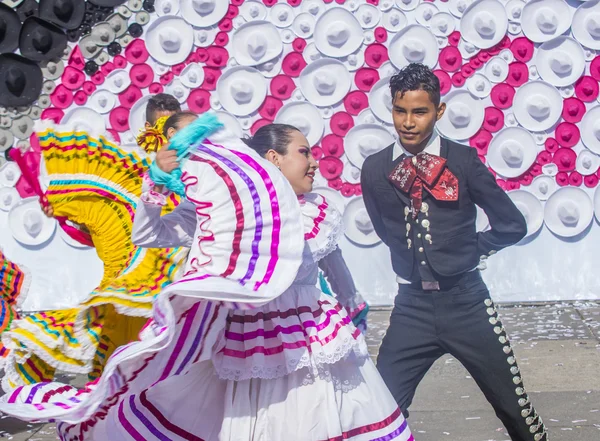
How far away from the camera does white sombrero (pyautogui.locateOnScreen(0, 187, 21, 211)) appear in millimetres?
6797

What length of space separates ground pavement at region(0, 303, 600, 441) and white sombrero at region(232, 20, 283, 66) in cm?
202

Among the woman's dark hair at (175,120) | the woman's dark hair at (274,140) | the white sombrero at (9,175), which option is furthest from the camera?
the white sombrero at (9,175)

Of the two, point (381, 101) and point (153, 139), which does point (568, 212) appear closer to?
point (381, 101)

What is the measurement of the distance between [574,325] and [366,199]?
3025 mm

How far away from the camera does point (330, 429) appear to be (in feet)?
8.89

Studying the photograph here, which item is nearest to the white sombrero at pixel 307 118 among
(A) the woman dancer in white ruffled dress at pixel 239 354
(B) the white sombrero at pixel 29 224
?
(B) the white sombrero at pixel 29 224

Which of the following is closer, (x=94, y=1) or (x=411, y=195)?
(x=411, y=195)

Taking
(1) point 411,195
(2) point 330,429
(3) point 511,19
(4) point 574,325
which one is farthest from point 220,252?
(3) point 511,19

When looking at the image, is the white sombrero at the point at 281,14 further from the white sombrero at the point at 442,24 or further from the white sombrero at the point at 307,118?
the white sombrero at the point at 442,24

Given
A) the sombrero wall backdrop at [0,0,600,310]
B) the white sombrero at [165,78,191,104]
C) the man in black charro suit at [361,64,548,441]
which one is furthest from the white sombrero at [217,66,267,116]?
the man in black charro suit at [361,64,548,441]

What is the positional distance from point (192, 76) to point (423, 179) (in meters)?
3.55

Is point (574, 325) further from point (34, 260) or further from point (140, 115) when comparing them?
point (34, 260)

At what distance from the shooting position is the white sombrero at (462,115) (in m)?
6.49

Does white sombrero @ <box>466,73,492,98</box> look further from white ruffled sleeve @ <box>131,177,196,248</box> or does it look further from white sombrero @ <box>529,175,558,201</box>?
white ruffled sleeve @ <box>131,177,196,248</box>
